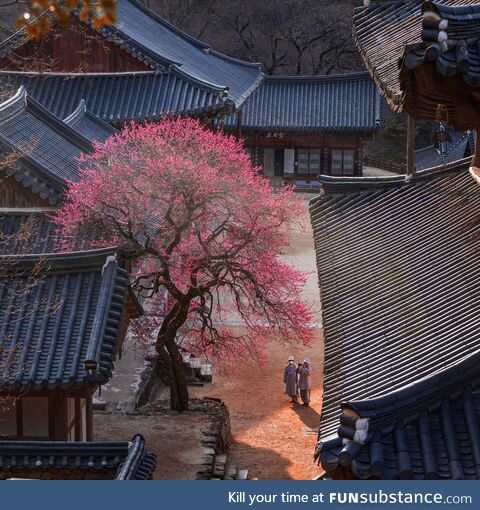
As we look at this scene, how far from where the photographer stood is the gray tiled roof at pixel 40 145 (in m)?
16.2

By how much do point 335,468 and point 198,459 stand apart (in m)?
9.27

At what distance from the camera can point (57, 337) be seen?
11812 mm

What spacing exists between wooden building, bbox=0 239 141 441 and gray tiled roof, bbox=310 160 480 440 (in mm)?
2849

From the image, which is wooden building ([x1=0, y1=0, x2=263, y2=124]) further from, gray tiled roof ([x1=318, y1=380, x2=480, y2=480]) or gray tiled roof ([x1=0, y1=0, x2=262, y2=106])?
gray tiled roof ([x1=318, y1=380, x2=480, y2=480])

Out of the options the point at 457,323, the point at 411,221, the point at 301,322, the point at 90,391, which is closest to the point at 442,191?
the point at 411,221

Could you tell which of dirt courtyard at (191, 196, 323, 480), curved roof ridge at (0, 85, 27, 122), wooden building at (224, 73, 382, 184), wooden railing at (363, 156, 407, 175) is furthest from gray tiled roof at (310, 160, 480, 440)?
wooden railing at (363, 156, 407, 175)

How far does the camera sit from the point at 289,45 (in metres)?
50.8

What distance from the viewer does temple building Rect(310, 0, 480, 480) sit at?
5395mm

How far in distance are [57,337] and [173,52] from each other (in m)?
21.6

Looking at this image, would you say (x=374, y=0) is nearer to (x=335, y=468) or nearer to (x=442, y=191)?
(x=442, y=191)

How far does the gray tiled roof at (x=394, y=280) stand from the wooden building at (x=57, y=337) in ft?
9.35

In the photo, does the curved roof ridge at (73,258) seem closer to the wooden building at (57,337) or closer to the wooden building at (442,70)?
the wooden building at (57,337)

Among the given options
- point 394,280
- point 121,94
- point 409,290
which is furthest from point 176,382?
point 121,94

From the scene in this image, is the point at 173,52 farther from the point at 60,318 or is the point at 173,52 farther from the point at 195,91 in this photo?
the point at 60,318
